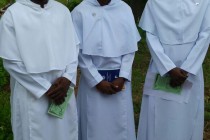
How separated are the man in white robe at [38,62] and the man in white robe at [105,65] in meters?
0.30

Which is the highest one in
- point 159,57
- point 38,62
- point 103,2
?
point 103,2

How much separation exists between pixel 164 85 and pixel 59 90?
1.21 m

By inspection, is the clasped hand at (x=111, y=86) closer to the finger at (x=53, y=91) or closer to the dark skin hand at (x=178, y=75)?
the dark skin hand at (x=178, y=75)

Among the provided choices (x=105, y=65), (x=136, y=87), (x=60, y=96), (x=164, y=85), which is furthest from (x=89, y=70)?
(x=136, y=87)

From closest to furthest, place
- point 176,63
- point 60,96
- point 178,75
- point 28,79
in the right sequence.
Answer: point 28,79, point 60,96, point 178,75, point 176,63

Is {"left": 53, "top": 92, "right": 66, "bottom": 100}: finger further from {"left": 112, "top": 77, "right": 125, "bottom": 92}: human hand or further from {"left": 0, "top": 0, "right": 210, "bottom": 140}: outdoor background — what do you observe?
{"left": 0, "top": 0, "right": 210, "bottom": 140}: outdoor background

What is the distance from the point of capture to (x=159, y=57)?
446 centimetres

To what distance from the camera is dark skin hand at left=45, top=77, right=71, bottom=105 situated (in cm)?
391

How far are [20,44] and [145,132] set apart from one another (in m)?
1.84

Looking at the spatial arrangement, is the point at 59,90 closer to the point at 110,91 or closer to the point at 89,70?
the point at 89,70

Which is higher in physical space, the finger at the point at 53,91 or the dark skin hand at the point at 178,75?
the finger at the point at 53,91

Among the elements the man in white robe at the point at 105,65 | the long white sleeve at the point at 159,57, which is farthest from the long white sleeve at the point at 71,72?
the long white sleeve at the point at 159,57

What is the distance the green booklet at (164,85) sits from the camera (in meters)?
4.57

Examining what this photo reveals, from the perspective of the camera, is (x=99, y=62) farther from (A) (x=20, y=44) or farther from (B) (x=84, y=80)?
(A) (x=20, y=44)
